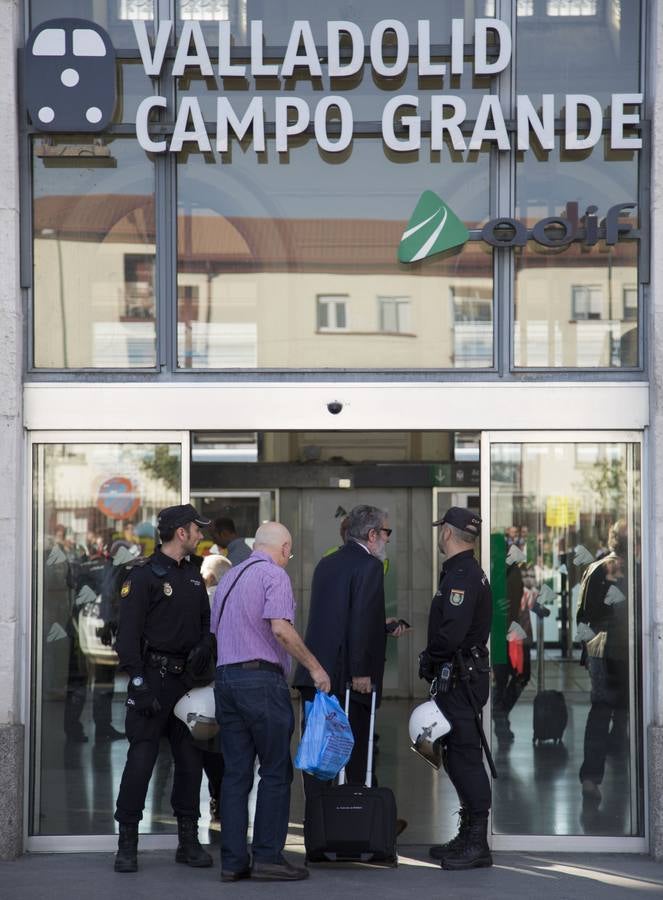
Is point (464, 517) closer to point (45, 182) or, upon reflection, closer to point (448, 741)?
point (448, 741)

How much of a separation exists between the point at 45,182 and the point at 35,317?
77 cm

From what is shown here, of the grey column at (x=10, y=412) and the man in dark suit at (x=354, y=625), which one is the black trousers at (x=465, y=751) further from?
the grey column at (x=10, y=412)

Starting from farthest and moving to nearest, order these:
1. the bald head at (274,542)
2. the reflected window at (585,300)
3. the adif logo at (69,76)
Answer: the reflected window at (585,300), the adif logo at (69,76), the bald head at (274,542)

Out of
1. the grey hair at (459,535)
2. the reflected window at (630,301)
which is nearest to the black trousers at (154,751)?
the grey hair at (459,535)

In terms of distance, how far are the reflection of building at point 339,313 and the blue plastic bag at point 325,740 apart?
1333 millimetres

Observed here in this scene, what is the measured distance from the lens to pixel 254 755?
660 cm

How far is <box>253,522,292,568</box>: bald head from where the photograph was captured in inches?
260

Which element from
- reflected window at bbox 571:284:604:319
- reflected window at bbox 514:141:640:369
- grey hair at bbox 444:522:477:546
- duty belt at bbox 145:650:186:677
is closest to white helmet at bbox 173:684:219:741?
duty belt at bbox 145:650:186:677

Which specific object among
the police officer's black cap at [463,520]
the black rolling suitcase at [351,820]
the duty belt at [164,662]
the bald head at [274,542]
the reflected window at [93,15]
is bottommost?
the black rolling suitcase at [351,820]

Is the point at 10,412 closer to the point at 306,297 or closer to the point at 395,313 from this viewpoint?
the point at 306,297

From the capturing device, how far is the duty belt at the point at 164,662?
6672 millimetres

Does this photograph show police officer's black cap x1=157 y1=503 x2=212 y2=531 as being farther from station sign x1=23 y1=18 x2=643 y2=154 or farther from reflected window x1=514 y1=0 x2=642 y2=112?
reflected window x1=514 y1=0 x2=642 y2=112

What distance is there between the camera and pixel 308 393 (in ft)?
24.3

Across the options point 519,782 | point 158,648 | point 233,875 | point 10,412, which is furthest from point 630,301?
point 233,875
